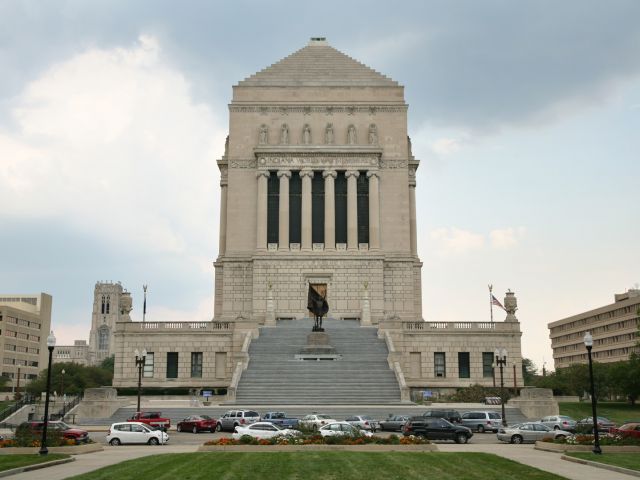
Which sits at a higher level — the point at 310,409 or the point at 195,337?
the point at 195,337

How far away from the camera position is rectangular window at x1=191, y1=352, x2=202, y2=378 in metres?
67.7

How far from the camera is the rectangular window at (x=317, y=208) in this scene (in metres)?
80.9

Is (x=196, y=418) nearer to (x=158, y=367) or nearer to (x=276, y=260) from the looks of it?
(x=158, y=367)

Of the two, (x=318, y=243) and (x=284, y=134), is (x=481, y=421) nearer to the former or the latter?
(x=318, y=243)

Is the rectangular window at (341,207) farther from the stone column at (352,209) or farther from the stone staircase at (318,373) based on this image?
the stone staircase at (318,373)

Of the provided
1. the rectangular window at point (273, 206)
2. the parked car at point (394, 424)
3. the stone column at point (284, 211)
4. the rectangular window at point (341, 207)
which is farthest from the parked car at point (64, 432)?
the rectangular window at point (341, 207)

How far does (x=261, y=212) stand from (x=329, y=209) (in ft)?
23.5

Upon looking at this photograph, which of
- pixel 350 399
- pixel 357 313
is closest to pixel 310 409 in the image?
pixel 350 399

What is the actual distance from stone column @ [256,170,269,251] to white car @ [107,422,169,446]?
135ft

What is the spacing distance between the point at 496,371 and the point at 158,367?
98.4 ft

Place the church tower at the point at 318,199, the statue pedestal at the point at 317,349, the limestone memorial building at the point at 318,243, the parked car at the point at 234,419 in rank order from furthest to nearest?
the church tower at the point at 318,199 < the limestone memorial building at the point at 318,243 < the statue pedestal at the point at 317,349 < the parked car at the point at 234,419

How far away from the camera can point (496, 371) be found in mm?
68562

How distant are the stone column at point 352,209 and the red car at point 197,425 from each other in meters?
37.2

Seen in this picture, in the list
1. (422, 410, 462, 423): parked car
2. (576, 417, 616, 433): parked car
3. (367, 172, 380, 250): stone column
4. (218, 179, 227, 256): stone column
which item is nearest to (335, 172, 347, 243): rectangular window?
(367, 172, 380, 250): stone column
